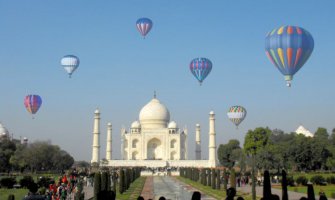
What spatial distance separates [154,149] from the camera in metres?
78.2

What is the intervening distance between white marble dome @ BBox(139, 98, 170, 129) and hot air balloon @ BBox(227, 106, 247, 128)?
763 inches

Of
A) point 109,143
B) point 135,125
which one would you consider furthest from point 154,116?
point 109,143

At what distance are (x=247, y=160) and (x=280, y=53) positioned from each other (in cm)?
2966

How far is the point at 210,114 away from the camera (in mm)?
71625

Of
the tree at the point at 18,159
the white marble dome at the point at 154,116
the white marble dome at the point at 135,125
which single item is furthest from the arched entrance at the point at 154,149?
the tree at the point at 18,159

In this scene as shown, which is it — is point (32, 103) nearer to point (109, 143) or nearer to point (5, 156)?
point (5, 156)

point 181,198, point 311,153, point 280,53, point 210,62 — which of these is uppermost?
point 210,62

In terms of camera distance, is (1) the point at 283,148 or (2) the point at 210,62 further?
(1) the point at 283,148

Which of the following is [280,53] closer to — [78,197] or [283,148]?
[78,197]

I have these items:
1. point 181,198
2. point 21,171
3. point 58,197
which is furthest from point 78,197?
point 21,171

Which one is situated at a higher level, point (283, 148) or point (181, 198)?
point (283, 148)

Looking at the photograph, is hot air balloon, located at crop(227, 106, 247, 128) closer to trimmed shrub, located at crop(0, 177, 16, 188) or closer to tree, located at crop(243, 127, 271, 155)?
tree, located at crop(243, 127, 271, 155)

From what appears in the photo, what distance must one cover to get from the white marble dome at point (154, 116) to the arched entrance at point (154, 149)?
2558mm

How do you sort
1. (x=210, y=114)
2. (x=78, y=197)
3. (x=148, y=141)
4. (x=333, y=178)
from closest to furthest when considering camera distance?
(x=78, y=197)
(x=333, y=178)
(x=210, y=114)
(x=148, y=141)
